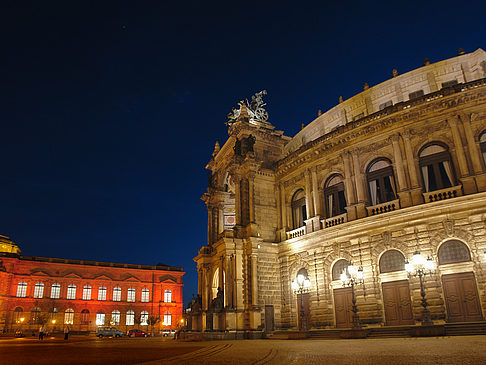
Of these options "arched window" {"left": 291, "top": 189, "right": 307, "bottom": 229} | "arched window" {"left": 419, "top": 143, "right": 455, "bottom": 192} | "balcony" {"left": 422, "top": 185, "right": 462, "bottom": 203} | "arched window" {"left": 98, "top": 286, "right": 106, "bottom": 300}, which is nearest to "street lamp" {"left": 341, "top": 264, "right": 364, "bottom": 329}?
"balcony" {"left": 422, "top": 185, "right": 462, "bottom": 203}

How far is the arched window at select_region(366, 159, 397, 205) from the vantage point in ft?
76.8

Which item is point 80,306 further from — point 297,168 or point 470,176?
point 470,176

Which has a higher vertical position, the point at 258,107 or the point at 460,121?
the point at 258,107

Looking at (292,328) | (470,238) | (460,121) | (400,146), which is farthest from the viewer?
(292,328)

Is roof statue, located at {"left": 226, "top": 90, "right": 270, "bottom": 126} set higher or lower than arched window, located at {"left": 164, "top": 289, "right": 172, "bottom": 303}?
higher

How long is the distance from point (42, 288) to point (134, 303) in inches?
525

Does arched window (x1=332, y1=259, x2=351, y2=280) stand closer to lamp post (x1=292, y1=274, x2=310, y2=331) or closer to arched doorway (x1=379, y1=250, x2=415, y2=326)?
lamp post (x1=292, y1=274, x2=310, y2=331)

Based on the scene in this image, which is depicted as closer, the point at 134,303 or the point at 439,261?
the point at 439,261

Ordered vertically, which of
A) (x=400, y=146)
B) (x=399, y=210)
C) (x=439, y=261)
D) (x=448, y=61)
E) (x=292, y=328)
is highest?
(x=448, y=61)

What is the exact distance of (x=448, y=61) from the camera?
2753cm

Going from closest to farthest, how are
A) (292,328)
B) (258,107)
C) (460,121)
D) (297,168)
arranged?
(460,121), (292,328), (297,168), (258,107)

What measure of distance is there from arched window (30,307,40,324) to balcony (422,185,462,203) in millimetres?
54097

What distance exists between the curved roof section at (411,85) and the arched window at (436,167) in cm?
678

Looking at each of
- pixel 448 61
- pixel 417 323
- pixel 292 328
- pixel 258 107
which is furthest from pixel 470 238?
pixel 258 107
